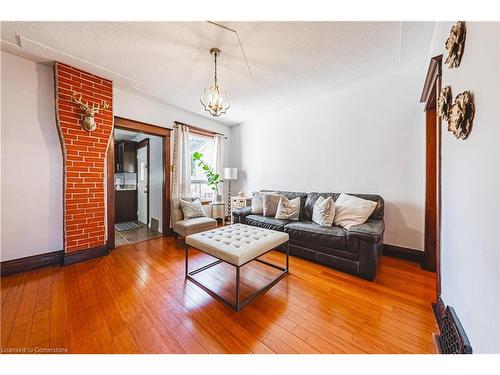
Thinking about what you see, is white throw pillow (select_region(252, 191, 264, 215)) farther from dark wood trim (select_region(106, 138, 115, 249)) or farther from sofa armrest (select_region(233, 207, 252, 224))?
dark wood trim (select_region(106, 138, 115, 249))

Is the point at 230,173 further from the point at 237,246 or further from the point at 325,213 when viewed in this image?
the point at 237,246

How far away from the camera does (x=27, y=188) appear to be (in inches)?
83.3

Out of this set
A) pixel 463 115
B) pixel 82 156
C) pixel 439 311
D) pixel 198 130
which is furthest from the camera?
pixel 198 130

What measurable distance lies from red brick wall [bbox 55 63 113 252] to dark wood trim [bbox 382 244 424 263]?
13.3 feet

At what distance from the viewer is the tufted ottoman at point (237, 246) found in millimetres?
1543

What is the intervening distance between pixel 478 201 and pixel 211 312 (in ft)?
5.91

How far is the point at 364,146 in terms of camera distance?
2.74 metres

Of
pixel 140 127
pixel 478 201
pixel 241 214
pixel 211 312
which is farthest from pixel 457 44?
pixel 140 127

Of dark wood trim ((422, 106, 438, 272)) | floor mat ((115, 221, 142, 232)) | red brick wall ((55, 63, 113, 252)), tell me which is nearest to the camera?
dark wood trim ((422, 106, 438, 272))

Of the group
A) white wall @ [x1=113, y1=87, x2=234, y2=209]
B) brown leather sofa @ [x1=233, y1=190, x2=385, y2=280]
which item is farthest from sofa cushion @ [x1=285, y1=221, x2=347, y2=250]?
white wall @ [x1=113, y1=87, x2=234, y2=209]

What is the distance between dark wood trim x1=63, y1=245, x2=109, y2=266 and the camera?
7.41 ft

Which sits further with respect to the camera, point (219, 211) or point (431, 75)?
point (219, 211)
